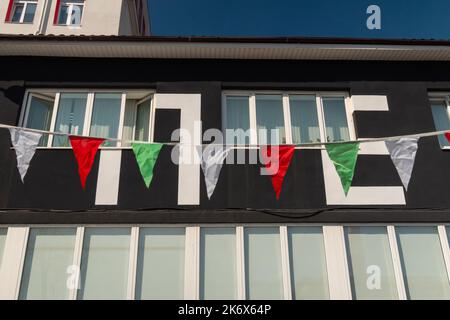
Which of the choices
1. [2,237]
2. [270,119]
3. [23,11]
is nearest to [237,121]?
[270,119]

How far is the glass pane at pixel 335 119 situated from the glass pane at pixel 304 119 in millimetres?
255

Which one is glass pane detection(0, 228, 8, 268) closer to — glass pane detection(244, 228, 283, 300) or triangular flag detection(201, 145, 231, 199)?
triangular flag detection(201, 145, 231, 199)

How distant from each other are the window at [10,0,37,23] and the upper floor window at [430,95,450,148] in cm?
1313

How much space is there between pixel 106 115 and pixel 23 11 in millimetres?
8213

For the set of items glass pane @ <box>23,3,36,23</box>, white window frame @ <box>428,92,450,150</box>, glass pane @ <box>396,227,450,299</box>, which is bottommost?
glass pane @ <box>396,227,450,299</box>

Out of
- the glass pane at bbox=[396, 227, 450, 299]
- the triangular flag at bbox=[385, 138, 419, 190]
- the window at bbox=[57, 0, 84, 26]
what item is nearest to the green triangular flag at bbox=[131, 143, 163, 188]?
the triangular flag at bbox=[385, 138, 419, 190]

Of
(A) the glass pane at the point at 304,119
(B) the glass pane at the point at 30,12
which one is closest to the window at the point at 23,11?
(B) the glass pane at the point at 30,12

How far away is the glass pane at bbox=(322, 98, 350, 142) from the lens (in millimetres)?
9453

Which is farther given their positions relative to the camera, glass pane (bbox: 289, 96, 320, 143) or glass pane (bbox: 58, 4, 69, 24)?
glass pane (bbox: 58, 4, 69, 24)

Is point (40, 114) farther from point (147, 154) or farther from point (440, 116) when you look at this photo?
point (440, 116)

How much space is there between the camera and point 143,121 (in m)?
9.55

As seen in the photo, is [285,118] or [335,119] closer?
[285,118]

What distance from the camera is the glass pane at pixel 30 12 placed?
14.7 metres
